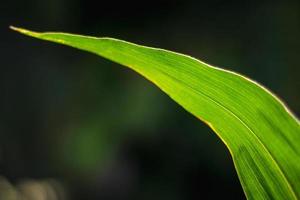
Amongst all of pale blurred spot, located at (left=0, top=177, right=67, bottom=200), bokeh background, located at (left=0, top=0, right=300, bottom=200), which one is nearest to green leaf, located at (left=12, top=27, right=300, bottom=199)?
bokeh background, located at (left=0, top=0, right=300, bottom=200)

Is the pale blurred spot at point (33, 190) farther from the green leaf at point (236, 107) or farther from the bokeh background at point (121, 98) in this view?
the green leaf at point (236, 107)

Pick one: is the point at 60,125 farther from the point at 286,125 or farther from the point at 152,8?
the point at 286,125

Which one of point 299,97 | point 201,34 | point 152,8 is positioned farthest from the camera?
point 152,8

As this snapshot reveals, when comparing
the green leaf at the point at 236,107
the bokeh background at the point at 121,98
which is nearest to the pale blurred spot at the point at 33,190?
the bokeh background at the point at 121,98

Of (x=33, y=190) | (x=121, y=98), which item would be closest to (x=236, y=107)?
(x=121, y=98)

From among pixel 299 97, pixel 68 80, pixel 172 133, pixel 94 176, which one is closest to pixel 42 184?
pixel 94 176

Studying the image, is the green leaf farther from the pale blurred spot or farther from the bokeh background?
the pale blurred spot
